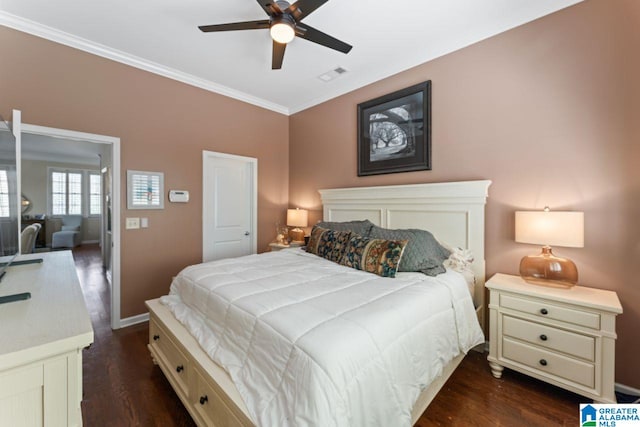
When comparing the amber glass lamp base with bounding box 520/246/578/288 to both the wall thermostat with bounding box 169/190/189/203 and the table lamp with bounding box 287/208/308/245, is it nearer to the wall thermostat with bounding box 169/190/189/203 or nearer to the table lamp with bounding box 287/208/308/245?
the table lamp with bounding box 287/208/308/245

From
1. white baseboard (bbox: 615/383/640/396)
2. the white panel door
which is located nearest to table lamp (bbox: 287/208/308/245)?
the white panel door

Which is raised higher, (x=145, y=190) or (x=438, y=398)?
(x=145, y=190)

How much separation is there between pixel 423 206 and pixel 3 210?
10.3 feet

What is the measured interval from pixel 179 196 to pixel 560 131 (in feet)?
12.7

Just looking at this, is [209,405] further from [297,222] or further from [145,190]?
[297,222]

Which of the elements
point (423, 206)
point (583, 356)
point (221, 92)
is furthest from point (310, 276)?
point (221, 92)

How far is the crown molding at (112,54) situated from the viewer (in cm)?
237

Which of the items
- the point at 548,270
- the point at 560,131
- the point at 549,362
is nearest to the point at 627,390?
the point at 549,362

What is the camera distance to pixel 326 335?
1.15m

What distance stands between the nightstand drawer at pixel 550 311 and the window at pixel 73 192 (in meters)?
10.8

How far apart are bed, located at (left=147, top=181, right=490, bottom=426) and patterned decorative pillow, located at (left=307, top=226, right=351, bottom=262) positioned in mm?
110

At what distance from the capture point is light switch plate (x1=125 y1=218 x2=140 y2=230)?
295 cm

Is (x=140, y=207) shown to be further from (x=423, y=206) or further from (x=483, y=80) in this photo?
(x=483, y=80)

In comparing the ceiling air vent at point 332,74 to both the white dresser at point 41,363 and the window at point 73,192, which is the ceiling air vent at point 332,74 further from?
the window at point 73,192
